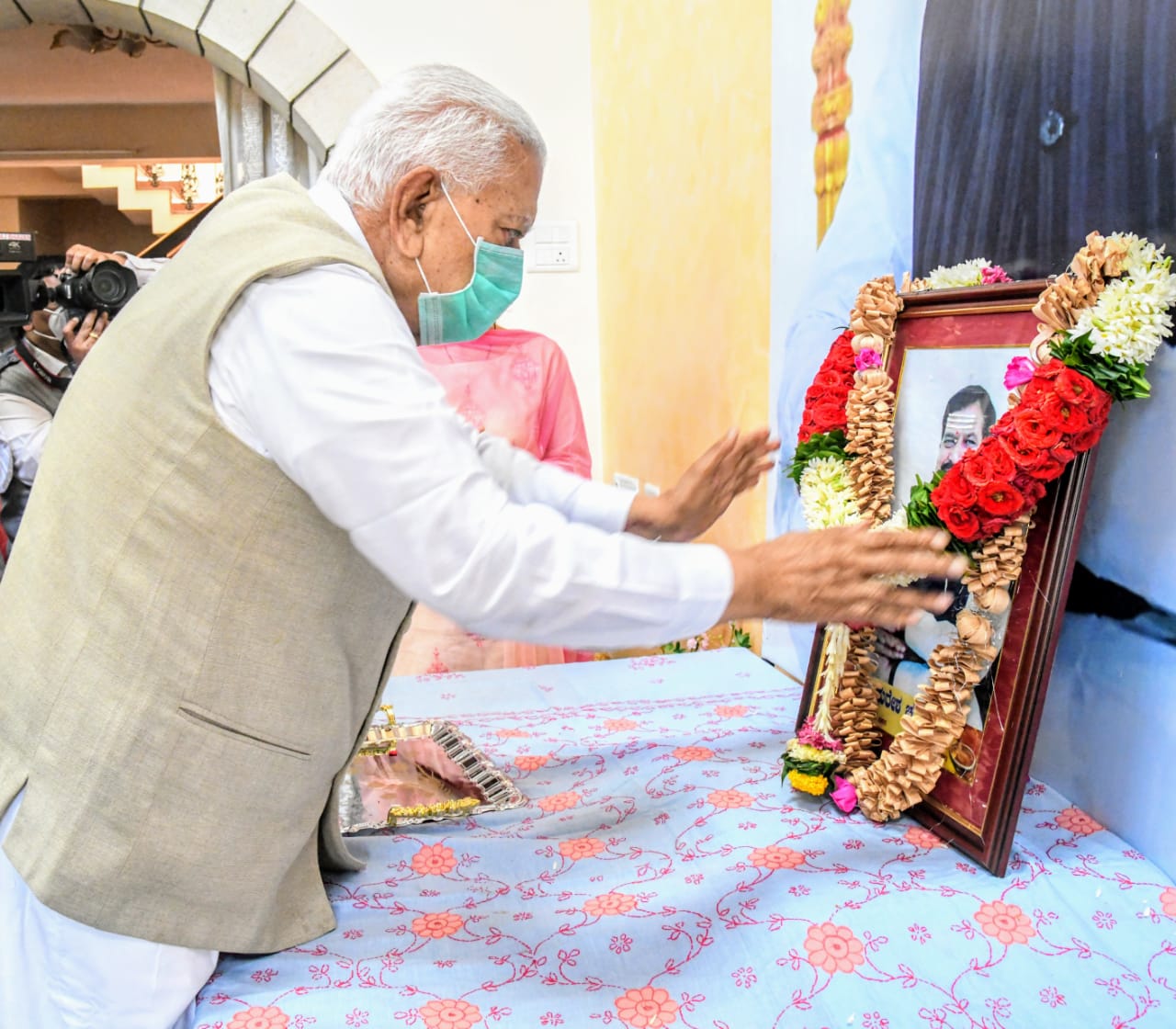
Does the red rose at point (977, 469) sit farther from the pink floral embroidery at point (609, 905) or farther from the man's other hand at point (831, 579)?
the pink floral embroidery at point (609, 905)

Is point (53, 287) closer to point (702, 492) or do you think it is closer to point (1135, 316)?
point (702, 492)

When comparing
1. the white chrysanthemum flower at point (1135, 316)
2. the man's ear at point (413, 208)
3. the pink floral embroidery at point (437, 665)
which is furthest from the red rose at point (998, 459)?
the pink floral embroidery at point (437, 665)

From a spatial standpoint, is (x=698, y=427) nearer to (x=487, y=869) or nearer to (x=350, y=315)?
(x=487, y=869)

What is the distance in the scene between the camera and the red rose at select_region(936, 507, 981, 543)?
111cm

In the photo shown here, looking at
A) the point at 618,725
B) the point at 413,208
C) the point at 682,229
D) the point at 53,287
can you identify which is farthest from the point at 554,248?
the point at 413,208

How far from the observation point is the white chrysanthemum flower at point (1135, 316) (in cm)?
99

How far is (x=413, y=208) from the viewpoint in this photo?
3.66 ft

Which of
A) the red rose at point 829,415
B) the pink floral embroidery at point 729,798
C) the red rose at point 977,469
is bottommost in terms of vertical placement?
the pink floral embroidery at point 729,798

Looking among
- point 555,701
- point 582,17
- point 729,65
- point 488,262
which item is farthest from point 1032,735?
point 582,17

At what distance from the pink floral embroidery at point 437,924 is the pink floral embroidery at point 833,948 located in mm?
355

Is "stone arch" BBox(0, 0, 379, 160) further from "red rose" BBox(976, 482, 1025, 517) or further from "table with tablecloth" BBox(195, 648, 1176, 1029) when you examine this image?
"red rose" BBox(976, 482, 1025, 517)

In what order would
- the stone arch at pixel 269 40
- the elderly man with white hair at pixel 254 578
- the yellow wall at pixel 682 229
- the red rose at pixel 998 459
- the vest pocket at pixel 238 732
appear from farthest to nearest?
the stone arch at pixel 269 40 < the yellow wall at pixel 682 229 < the red rose at pixel 998 459 < the vest pocket at pixel 238 732 < the elderly man with white hair at pixel 254 578

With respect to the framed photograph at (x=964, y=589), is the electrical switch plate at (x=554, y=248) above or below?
above

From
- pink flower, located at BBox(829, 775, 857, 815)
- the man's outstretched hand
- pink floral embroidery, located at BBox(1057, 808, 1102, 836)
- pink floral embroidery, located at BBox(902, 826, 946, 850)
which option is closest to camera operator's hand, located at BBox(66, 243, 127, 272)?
the man's outstretched hand
